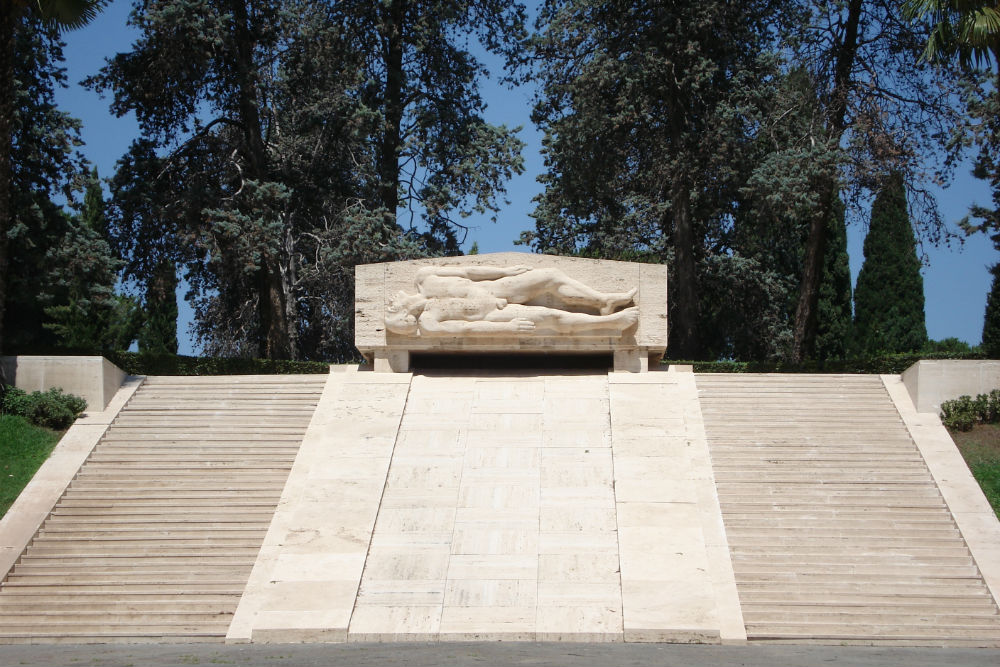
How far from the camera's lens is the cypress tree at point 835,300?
27.0 m

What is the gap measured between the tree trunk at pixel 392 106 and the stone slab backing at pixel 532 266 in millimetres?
8095

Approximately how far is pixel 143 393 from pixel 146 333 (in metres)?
9.63

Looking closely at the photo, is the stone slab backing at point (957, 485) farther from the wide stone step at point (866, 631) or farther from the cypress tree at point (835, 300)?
the cypress tree at point (835, 300)

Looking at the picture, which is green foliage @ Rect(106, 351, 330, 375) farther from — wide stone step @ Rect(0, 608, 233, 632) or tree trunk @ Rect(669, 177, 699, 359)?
tree trunk @ Rect(669, 177, 699, 359)

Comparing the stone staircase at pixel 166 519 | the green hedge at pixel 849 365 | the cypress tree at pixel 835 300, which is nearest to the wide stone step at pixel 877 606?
the stone staircase at pixel 166 519

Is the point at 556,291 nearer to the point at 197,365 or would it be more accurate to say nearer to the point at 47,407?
the point at 197,365

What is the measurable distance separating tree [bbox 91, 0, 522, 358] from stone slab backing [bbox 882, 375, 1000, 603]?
36.2 feet

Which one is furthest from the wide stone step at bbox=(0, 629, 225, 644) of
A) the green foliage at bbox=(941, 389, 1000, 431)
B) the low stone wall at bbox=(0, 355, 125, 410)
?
the green foliage at bbox=(941, 389, 1000, 431)

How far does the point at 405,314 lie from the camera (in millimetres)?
16516

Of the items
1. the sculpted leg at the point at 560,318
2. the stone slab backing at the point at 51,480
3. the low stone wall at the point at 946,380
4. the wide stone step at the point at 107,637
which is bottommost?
the wide stone step at the point at 107,637

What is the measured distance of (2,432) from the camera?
1561 centimetres

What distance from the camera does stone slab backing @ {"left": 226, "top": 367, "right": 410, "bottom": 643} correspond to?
11.5 m

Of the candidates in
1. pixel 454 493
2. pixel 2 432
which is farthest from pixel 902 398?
pixel 2 432

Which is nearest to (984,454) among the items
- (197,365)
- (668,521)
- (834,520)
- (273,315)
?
(834,520)
